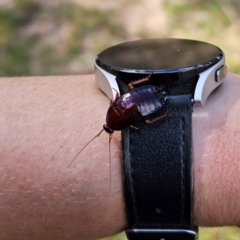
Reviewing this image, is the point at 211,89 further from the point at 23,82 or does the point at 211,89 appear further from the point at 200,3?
the point at 200,3

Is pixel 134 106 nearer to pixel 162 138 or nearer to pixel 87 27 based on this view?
pixel 162 138

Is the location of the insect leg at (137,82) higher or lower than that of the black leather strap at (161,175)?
Answer: higher

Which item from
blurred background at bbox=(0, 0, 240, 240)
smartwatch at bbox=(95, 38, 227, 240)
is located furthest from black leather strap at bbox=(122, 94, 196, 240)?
blurred background at bbox=(0, 0, 240, 240)

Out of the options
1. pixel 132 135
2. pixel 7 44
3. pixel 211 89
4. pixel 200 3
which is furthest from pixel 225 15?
pixel 132 135

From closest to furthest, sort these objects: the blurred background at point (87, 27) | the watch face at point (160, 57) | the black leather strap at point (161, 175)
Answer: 1. the black leather strap at point (161, 175)
2. the watch face at point (160, 57)
3. the blurred background at point (87, 27)

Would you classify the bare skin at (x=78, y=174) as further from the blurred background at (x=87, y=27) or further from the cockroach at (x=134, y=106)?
the blurred background at (x=87, y=27)

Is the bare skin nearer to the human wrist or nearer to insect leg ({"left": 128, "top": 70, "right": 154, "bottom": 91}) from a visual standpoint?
the human wrist

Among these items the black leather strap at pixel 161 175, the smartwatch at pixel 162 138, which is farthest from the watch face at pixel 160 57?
the black leather strap at pixel 161 175
